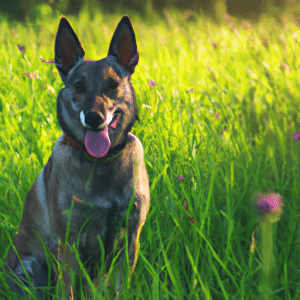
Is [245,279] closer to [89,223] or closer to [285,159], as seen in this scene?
[89,223]

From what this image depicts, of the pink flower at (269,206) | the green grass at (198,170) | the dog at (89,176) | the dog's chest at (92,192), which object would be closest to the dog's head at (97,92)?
the dog at (89,176)

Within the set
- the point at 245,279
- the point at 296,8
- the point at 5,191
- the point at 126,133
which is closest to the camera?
the point at 245,279

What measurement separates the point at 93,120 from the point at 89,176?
319mm

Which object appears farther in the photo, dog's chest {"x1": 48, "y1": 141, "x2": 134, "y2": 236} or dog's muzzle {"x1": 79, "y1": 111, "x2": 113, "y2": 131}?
dog's chest {"x1": 48, "y1": 141, "x2": 134, "y2": 236}

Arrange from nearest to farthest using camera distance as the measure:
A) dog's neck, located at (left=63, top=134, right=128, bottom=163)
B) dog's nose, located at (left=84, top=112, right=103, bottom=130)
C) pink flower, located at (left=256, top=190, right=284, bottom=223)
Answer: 1. pink flower, located at (left=256, top=190, right=284, bottom=223)
2. dog's nose, located at (left=84, top=112, right=103, bottom=130)
3. dog's neck, located at (left=63, top=134, right=128, bottom=163)

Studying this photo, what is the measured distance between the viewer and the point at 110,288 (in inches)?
73.4

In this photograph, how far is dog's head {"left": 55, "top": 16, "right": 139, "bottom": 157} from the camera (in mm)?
1621

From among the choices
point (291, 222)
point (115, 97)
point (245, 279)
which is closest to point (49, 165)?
point (115, 97)

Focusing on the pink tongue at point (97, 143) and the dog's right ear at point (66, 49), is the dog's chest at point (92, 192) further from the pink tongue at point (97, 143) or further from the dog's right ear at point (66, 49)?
the dog's right ear at point (66, 49)

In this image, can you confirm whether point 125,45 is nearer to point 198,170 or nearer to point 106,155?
point 106,155

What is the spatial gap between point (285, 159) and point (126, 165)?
4.25 feet

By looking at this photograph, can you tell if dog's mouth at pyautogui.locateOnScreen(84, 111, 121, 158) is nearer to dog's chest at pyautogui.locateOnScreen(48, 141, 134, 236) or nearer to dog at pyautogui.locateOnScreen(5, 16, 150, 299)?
dog at pyautogui.locateOnScreen(5, 16, 150, 299)

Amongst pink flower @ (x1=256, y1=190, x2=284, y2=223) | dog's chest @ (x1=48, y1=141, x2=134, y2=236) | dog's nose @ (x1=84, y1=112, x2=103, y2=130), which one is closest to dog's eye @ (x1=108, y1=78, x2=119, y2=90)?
dog's nose @ (x1=84, y1=112, x2=103, y2=130)

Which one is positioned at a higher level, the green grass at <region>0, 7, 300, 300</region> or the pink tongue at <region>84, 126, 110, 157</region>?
the pink tongue at <region>84, 126, 110, 157</region>
